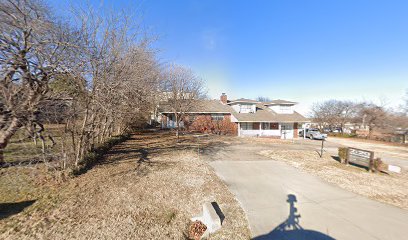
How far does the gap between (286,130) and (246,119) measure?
690cm

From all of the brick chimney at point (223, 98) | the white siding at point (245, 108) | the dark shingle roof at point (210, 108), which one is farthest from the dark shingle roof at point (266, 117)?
the brick chimney at point (223, 98)

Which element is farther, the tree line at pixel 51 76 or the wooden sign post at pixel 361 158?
the wooden sign post at pixel 361 158

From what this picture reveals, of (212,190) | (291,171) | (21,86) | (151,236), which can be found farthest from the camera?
(291,171)

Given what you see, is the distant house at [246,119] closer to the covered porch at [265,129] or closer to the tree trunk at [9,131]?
the covered porch at [265,129]

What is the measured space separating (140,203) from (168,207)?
2.72 ft

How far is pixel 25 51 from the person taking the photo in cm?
505

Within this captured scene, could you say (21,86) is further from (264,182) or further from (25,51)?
(264,182)

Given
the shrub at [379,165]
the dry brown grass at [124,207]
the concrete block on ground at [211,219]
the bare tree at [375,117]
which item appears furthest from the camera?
the bare tree at [375,117]

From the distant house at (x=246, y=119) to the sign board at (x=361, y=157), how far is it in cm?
1294

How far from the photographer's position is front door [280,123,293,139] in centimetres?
2422

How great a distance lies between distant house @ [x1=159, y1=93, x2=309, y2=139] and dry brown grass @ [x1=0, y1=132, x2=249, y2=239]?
1597 cm

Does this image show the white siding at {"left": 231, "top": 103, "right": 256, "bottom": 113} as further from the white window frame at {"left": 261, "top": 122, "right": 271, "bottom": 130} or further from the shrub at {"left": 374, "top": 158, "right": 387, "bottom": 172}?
the shrub at {"left": 374, "top": 158, "right": 387, "bottom": 172}

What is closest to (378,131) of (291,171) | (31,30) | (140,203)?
(291,171)

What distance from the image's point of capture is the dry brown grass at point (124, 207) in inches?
141
